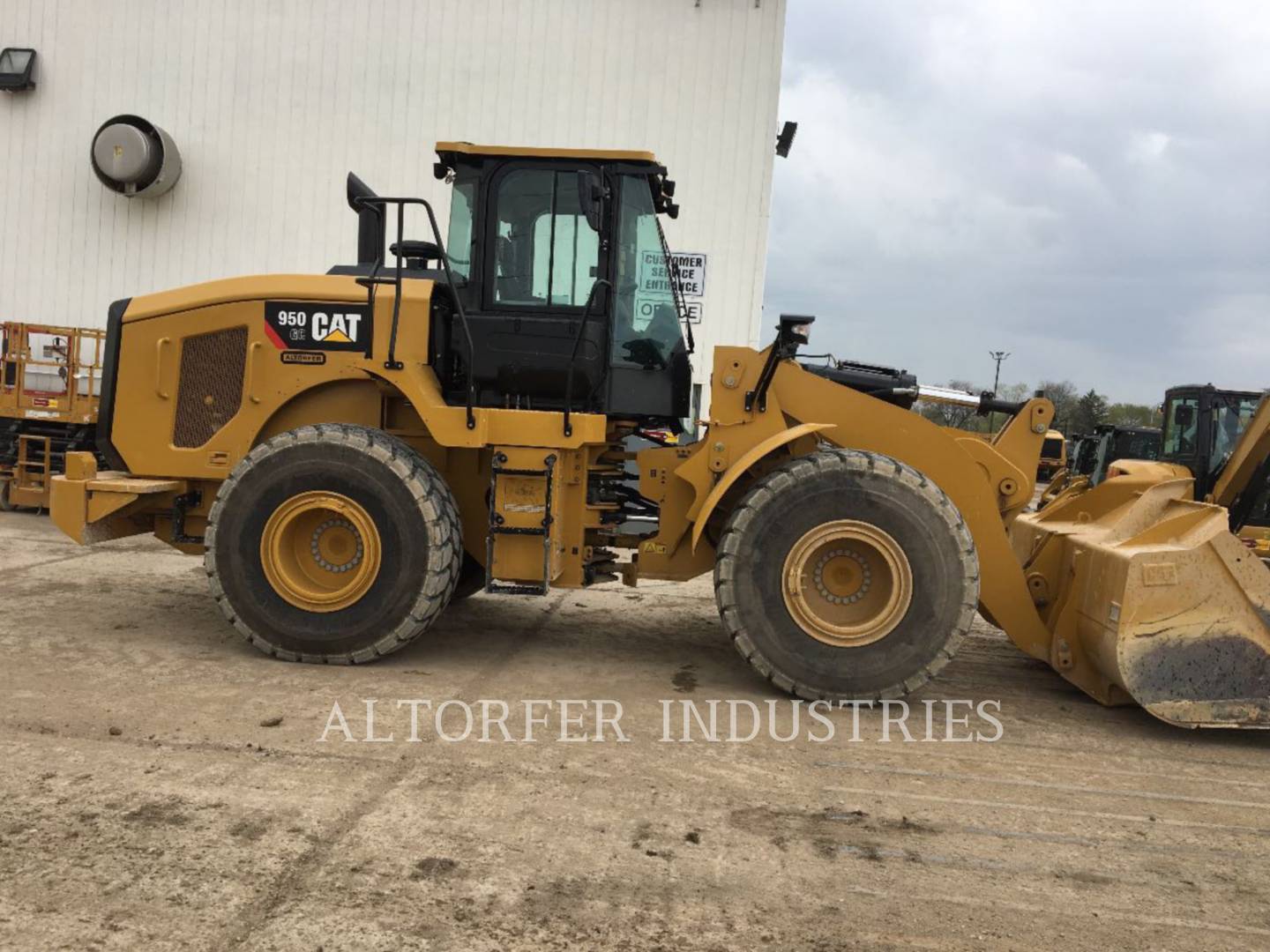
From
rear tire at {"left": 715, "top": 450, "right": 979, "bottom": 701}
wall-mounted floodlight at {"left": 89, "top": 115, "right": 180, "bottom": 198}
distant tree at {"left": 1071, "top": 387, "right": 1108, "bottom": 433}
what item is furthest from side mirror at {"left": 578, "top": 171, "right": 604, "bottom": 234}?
distant tree at {"left": 1071, "top": 387, "right": 1108, "bottom": 433}

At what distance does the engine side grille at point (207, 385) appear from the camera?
5.58m

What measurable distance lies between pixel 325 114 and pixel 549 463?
10.3 m

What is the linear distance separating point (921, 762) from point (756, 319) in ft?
31.6

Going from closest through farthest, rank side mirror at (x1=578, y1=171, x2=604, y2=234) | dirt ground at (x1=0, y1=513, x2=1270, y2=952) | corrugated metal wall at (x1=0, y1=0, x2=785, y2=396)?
dirt ground at (x1=0, y1=513, x2=1270, y2=952) < side mirror at (x1=578, y1=171, x2=604, y2=234) < corrugated metal wall at (x1=0, y1=0, x2=785, y2=396)

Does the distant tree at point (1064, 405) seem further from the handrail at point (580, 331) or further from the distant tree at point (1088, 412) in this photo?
the handrail at point (580, 331)

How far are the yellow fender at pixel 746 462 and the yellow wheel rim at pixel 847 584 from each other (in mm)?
458

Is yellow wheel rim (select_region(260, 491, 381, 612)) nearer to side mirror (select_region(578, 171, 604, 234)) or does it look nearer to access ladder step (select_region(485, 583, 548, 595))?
access ladder step (select_region(485, 583, 548, 595))

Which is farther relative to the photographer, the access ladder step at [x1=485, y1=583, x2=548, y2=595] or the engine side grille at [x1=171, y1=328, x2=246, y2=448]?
the engine side grille at [x1=171, y1=328, x2=246, y2=448]

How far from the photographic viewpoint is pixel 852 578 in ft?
16.0

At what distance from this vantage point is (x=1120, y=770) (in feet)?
13.3

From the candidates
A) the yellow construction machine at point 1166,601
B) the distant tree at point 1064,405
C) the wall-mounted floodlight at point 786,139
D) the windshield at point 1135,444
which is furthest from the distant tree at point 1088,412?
the yellow construction machine at point 1166,601

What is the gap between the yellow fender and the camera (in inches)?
194

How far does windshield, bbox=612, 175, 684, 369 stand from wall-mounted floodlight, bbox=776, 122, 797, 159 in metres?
9.50

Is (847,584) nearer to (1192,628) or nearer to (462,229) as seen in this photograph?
(1192,628)
